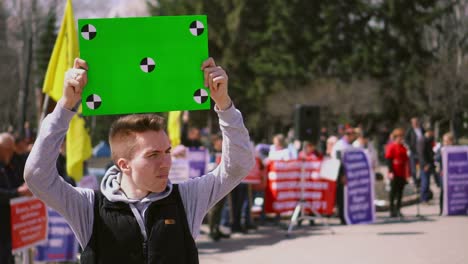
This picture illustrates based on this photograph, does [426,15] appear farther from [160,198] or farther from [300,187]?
[160,198]

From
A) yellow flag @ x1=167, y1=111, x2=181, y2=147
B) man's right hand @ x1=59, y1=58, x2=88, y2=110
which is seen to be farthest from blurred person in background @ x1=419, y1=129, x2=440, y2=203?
man's right hand @ x1=59, y1=58, x2=88, y2=110

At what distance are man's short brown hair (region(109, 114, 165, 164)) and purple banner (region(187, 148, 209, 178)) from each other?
11.6 meters

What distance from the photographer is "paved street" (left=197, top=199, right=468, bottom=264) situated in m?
11.5

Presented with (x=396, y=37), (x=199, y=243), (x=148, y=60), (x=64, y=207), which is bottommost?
(x=199, y=243)

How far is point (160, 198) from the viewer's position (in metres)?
3.61

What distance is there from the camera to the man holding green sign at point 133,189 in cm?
346

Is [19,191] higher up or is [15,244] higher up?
[19,191]

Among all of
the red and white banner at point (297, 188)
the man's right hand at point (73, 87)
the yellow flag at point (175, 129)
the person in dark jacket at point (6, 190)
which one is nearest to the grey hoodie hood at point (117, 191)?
the man's right hand at point (73, 87)

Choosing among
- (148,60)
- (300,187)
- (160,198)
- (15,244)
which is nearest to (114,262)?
(160,198)

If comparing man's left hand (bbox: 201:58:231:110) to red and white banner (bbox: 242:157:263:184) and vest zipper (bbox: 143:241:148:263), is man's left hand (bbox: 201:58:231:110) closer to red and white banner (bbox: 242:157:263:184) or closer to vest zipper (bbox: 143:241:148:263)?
vest zipper (bbox: 143:241:148:263)

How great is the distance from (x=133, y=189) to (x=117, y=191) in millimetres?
80

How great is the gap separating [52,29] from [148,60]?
62846mm

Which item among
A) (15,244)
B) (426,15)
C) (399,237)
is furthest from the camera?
(426,15)

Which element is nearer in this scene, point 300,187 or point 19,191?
point 19,191
